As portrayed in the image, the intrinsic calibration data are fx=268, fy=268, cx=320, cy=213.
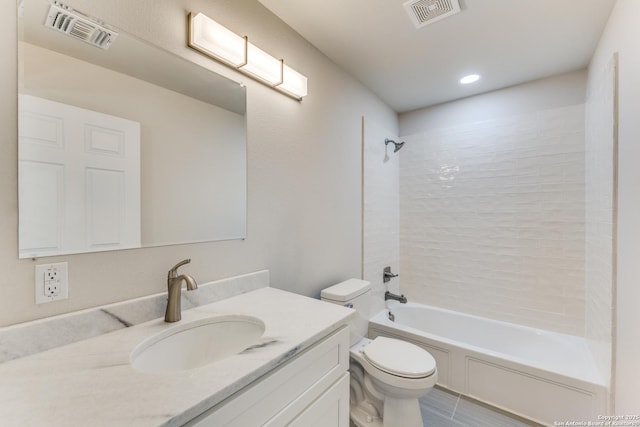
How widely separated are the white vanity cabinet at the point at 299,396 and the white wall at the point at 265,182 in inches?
23.4

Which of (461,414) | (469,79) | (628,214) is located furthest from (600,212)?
(461,414)

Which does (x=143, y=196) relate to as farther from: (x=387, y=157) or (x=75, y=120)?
(x=387, y=157)

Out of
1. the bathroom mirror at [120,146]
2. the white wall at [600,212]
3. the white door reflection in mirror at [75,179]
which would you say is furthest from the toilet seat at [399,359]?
the white door reflection in mirror at [75,179]

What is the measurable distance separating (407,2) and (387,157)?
4.72ft

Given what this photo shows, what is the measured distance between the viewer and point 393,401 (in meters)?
1.58

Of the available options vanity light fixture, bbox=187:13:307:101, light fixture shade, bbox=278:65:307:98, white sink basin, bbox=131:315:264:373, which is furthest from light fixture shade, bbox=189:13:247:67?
white sink basin, bbox=131:315:264:373

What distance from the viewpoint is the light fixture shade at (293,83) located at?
155 cm

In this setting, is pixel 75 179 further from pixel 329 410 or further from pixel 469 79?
pixel 469 79

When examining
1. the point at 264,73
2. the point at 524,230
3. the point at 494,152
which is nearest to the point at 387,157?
the point at 494,152

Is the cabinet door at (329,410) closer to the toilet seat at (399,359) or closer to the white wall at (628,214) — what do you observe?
the toilet seat at (399,359)

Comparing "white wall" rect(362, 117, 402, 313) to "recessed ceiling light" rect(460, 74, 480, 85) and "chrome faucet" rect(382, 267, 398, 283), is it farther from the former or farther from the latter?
"recessed ceiling light" rect(460, 74, 480, 85)

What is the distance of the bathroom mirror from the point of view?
0.82 m

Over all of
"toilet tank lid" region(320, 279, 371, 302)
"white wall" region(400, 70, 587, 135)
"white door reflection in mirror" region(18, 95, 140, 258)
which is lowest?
"toilet tank lid" region(320, 279, 371, 302)

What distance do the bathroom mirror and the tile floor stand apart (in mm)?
1794
